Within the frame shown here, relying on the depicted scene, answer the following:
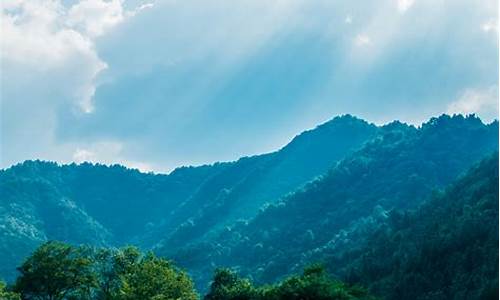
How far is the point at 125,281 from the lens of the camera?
2655 inches

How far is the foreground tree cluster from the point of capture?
5600cm

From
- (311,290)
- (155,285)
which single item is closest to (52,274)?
(155,285)

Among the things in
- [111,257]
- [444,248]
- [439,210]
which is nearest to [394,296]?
[444,248]

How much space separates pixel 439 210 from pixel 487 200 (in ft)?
70.1

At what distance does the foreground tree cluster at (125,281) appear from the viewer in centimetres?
5600

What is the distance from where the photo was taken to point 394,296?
131 metres

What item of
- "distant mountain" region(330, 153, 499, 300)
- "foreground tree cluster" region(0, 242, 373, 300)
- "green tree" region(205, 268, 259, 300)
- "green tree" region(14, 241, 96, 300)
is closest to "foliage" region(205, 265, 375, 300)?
"foreground tree cluster" region(0, 242, 373, 300)

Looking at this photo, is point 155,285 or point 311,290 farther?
point 155,285

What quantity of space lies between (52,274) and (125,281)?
12.6 meters

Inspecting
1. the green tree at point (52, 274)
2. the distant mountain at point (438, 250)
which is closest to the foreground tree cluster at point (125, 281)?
the green tree at point (52, 274)

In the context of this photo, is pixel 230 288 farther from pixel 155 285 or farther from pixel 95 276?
pixel 95 276

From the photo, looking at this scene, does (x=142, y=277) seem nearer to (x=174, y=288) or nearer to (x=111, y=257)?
(x=174, y=288)

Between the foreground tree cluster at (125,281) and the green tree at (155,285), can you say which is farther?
the green tree at (155,285)

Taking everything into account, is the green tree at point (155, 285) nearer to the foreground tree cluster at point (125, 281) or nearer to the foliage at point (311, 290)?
the foreground tree cluster at point (125, 281)
